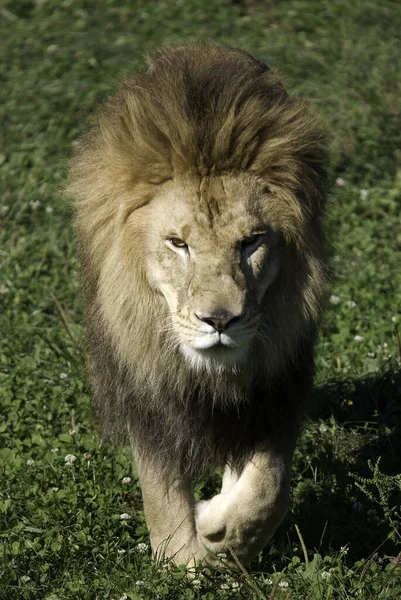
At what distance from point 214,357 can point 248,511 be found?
583 mm

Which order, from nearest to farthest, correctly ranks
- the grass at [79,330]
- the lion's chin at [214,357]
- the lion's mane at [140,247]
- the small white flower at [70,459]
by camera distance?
1. the lion's chin at [214,357]
2. the lion's mane at [140,247]
3. the grass at [79,330]
4. the small white flower at [70,459]

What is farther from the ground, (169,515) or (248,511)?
(248,511)

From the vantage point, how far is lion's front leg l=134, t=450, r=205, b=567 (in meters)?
3.79

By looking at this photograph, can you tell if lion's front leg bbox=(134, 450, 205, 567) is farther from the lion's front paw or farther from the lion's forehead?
the lion's forehead

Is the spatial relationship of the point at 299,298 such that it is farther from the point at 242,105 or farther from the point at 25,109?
the point at 25,109

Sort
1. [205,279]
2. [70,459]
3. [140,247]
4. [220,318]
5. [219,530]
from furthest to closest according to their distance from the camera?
[70,459]
[219,530]
[140,247]
[205,279]
[220,318]

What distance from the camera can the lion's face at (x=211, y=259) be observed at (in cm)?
325

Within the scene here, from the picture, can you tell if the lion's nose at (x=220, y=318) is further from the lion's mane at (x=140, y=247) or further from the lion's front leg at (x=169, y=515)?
the lion's front leg at (x=169, y=515)

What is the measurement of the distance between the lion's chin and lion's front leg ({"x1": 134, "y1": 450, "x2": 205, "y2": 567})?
0.59 meters

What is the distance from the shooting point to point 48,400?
504 centimetres

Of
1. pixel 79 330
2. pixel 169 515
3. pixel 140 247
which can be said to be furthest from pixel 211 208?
pixel 79 330

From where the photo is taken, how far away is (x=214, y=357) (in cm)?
336

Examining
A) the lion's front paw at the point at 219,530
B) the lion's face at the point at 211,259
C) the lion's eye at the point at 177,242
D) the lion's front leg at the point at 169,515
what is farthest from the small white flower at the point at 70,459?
the lion's eye at the point at 177,242

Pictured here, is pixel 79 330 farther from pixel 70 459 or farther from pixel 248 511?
pixel 248 511
